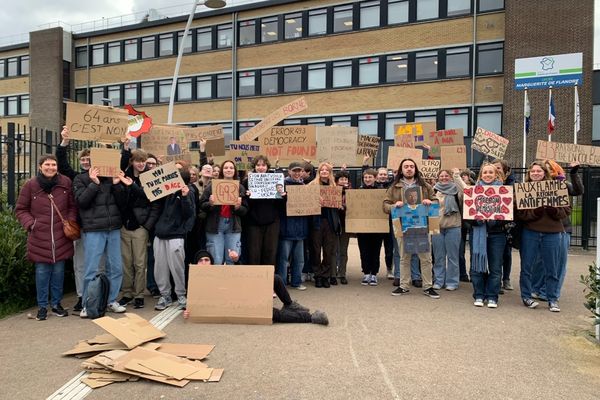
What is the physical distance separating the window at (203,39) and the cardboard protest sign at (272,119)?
24401 mm

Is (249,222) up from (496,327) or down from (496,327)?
up

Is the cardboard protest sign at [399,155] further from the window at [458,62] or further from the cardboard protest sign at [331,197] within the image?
the window at [458,62]

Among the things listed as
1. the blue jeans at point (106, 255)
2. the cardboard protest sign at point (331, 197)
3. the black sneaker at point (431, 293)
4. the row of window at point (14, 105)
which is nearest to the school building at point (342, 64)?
the row of window at point (14, 105)

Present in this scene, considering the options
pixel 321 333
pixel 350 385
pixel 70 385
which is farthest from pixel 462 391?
pixel 70 385

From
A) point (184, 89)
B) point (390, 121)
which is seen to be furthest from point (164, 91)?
point (390, 121)

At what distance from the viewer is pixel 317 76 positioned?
2908cm

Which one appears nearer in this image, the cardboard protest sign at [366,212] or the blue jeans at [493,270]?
the blue jeans at [493,270]

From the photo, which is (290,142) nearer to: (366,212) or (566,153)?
(366,212)

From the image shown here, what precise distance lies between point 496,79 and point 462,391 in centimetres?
2398

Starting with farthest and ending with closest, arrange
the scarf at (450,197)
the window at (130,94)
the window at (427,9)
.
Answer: the window at (130,94), the window at (427,9), the scarf at (450,197)

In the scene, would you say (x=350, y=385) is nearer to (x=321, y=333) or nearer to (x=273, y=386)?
(x=273, y=386)

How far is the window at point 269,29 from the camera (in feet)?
99.6

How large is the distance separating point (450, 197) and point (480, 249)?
1425 mm

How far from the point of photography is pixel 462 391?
3977 millimetres
